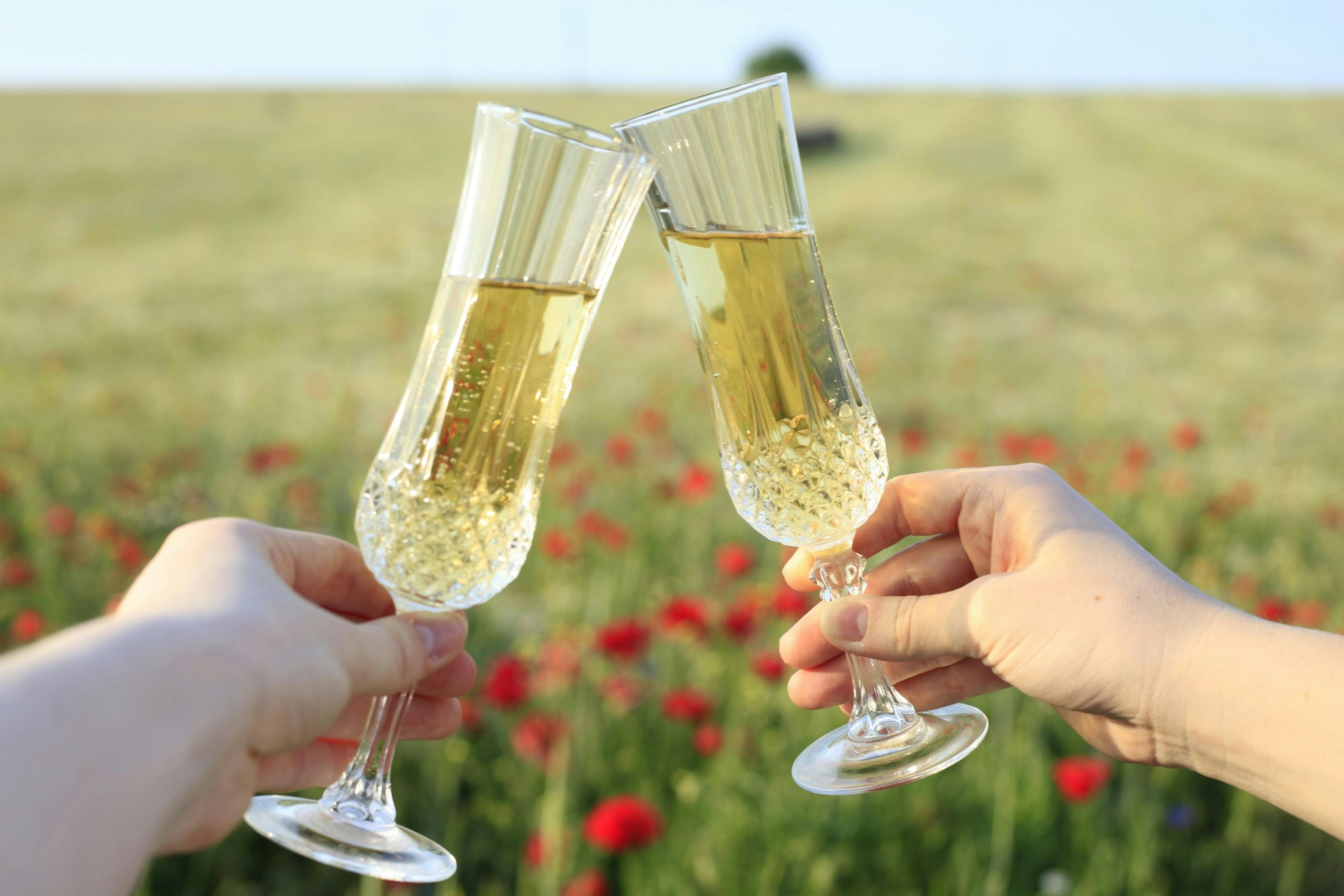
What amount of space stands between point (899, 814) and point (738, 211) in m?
1.64

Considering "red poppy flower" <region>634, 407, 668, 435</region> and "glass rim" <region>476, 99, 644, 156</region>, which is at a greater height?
"glass rim" <region>476, 99, 644, 156</region>

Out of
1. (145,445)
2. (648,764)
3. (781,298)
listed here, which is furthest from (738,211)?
(145,445)

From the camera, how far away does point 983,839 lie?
8.06 feet

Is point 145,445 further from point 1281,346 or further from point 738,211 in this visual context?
point 1281,346

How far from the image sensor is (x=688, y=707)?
2.48 metres

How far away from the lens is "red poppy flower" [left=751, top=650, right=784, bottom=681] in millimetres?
2562

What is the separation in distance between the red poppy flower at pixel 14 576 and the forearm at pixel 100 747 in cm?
248

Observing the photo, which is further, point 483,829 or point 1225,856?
point 483,829

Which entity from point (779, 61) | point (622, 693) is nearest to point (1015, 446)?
point (622, 693)

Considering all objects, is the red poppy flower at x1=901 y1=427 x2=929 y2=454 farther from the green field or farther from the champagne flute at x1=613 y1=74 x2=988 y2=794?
the champagne flute at x1=613 y1=74 x2=988 y2=794

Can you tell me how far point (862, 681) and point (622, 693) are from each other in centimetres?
119

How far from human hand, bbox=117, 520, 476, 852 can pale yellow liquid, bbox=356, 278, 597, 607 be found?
8 cm

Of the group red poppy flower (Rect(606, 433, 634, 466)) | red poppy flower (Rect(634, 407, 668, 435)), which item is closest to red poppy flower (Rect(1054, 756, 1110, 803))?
red poppy flower (Rect(606, 433, 634, 466))

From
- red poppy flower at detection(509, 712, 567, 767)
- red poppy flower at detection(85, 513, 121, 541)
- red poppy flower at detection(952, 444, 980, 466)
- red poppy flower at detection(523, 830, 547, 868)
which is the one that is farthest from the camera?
red poppy flower at detection(952, 444, 980, 466)
